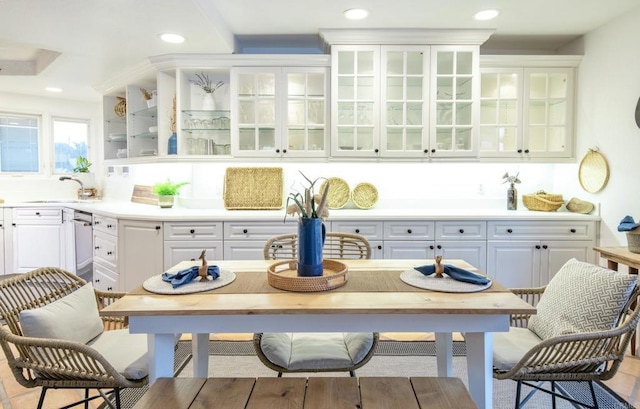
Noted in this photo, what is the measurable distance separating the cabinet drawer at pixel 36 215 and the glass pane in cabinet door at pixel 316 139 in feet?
10.2

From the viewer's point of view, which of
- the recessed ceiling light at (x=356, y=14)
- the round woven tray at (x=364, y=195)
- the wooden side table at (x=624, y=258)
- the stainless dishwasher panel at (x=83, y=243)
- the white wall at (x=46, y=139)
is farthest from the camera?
the white wall at (x=46, y=139)

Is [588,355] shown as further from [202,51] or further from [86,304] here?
[202,51]

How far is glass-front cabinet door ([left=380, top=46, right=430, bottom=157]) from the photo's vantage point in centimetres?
338

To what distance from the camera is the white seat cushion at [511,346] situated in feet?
5.27

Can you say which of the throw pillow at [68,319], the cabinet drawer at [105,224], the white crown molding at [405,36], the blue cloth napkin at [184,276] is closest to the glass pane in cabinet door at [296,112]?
the white crown molding at [405,36]

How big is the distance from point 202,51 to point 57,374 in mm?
2712

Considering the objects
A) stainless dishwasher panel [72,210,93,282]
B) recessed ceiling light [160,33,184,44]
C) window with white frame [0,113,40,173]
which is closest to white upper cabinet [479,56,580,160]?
recessed ceiling light [160,33,184,44]

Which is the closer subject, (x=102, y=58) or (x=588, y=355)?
(x=588, y=355)

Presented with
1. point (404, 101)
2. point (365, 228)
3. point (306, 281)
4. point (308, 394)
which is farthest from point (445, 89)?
point (308, 394)

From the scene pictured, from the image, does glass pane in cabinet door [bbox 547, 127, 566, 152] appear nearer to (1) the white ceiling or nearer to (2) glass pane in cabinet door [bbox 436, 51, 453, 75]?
(1) the white ceiling

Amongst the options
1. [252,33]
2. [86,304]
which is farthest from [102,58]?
[86,304]

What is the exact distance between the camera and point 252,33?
338cm

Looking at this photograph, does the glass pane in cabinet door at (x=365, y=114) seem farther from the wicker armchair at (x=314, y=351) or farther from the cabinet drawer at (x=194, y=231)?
the wicker armchair at (x=314, y=351)

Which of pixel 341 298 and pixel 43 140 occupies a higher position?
pixel 43 140
